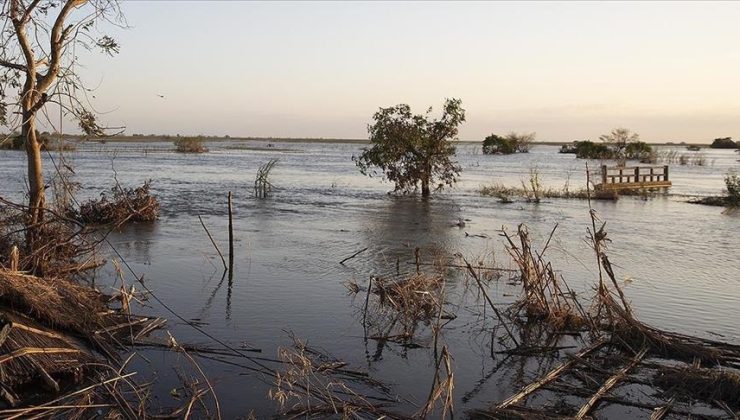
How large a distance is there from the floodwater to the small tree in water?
1.57 meters

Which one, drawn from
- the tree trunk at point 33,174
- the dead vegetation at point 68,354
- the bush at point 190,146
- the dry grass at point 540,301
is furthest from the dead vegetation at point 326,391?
the bush at point 190,146

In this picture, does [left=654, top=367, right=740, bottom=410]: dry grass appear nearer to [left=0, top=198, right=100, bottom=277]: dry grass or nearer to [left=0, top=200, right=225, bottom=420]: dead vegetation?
[left=0, top=200, right=225, bottom=420]: dead vegetation

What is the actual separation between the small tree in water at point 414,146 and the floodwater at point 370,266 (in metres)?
1.57

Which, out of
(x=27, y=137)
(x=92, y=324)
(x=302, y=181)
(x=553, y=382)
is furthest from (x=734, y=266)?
(x=302, y=181)

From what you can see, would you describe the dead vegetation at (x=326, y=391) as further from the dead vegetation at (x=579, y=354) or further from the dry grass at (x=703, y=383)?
the dry grass at (x=703, y=383)

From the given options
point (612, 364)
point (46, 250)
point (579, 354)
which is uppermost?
point (46, 250)

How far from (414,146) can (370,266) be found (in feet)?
58.5

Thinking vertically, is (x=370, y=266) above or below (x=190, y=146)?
below

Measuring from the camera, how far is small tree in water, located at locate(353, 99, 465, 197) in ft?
107

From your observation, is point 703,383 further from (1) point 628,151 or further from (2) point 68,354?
(1) point 628,151

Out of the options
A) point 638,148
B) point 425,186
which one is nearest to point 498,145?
point 638,148

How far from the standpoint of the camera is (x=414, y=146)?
1293 inches

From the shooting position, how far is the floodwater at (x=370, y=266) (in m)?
8.91

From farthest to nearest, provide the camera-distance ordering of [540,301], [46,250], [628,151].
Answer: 1. [628,151]
2. [540,301]
3. [46,250]
